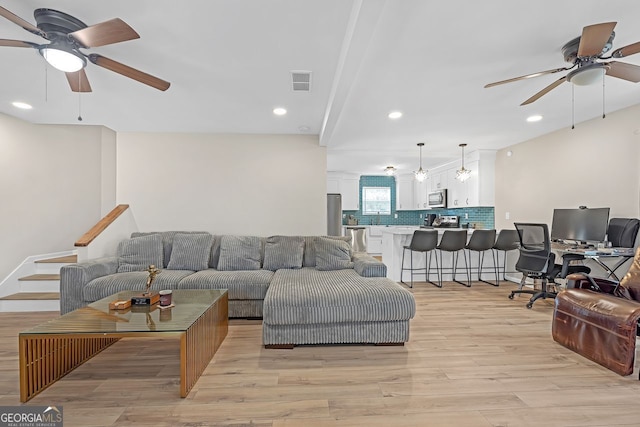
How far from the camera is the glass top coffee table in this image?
6.10 feet

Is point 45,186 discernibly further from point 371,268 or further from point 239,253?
point 371,268

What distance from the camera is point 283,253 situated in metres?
3.81

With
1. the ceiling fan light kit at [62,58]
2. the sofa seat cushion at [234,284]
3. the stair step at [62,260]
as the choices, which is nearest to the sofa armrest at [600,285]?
the sofa seat cushion at [234,284]

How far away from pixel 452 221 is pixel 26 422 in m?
7.37

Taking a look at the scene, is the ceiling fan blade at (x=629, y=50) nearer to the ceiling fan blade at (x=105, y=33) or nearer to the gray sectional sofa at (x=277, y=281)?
the gray sectional sofa at (x=277, y=281)

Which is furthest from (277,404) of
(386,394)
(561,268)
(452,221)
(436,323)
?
(452,221)

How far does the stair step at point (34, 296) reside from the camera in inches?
140

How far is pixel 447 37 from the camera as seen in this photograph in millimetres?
2123

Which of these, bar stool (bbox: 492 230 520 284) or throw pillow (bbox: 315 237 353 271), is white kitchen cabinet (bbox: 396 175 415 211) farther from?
throw pillow (bbox: 315 237 353 271)

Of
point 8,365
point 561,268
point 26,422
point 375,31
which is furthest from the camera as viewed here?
point 561,268

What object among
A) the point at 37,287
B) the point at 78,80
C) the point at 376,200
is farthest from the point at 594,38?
the point at 376,200

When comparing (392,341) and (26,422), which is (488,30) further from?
(26,422)

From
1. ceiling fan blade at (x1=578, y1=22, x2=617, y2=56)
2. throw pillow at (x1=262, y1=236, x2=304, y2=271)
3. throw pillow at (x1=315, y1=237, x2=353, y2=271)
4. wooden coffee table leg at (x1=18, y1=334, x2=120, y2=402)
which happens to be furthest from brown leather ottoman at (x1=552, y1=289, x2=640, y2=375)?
wooden coffee table leg at (x1=18, y1=334, x2=120, y2=402)

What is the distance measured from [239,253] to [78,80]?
89.7 inches
